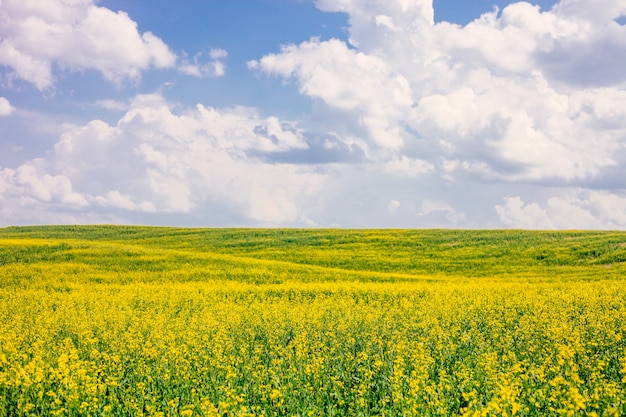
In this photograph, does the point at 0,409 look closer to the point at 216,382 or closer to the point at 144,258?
the point at 216,382

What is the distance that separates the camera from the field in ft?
27.0

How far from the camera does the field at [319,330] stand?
27.0 feet

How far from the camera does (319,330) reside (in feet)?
45.6

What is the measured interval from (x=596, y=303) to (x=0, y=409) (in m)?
18.3

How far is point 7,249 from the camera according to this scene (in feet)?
130

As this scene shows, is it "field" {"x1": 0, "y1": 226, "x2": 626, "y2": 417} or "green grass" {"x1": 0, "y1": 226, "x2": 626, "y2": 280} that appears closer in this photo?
"field" {"x1": 0, "y1": 226, "x2": 626, "y2": 417}

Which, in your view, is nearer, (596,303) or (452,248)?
(596,303)

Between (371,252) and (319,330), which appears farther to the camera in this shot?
(371,252)

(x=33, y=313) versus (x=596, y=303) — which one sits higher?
(x=596, y=303)

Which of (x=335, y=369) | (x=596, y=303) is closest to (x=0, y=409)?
(x=335, y=369)

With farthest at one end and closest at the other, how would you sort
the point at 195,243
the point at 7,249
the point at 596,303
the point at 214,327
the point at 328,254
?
1. the point at 195,243
2. the point at 328,254
3. the point at 7,249
4. the point at 596,303
5. the point at 214,327

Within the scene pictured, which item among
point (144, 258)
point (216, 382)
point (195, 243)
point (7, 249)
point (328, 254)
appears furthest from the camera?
point (195, 243)

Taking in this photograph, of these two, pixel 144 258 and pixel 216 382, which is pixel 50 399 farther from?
pixel 144 258

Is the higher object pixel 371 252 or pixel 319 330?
pixel 371 252
